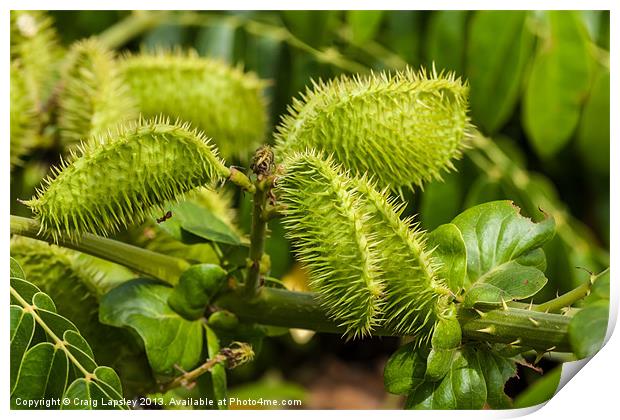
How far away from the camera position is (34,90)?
1.51 metres

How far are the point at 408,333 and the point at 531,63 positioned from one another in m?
0.87

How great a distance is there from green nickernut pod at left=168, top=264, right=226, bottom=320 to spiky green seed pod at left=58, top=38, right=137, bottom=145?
1.21 ft

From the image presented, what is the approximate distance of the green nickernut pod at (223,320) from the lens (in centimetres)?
119

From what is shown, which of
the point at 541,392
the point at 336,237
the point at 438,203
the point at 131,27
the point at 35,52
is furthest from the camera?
the point at 131,27

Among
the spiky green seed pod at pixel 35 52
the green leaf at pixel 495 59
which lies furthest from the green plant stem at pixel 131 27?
the green leaf at pixel 495 59

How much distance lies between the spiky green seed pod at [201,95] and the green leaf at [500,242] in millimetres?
594

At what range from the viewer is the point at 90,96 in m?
1.44

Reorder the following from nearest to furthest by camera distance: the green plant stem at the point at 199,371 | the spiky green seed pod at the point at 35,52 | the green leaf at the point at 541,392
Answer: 1. the green plant stem at the point at 199,371
2. the green leaf at the point at 541,392
3. the spiky green seed pod at the point at 35,52

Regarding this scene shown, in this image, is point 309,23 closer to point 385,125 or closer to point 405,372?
point 385,125

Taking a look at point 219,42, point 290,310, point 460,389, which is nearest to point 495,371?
point 460,389

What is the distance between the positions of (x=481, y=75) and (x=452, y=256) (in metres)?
0.65

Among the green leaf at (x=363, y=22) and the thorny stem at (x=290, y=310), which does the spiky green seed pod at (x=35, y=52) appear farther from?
the green leaf at (x=363, y=22)

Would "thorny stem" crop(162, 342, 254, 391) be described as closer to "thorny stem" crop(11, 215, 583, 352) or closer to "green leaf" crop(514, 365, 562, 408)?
"thorny stem" crop(11, 215, 583, 352)
